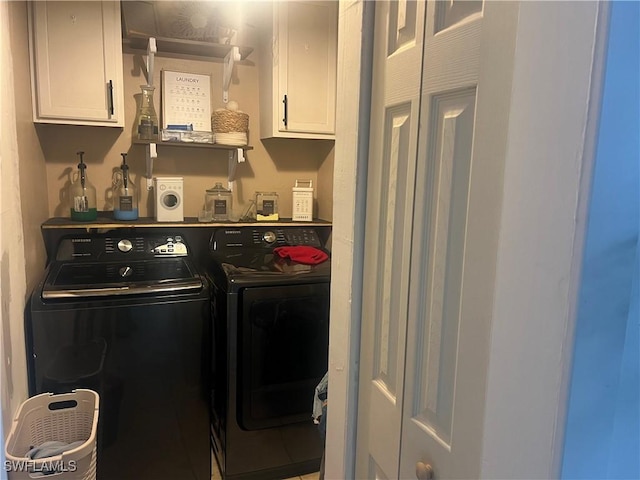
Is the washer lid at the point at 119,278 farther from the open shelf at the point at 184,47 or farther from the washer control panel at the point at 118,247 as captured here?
the open shelf at the point at 184,47

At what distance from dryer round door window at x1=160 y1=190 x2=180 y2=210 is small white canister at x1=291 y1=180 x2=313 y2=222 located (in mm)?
641

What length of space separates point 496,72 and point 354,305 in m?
0.59

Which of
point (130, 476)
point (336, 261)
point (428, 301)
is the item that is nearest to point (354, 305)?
point (336, 261)

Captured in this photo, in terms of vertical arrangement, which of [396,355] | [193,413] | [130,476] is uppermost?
[396,355]

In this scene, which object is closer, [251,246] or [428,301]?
[428,301]

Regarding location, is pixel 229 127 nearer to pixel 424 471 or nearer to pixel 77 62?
pixel 77 62

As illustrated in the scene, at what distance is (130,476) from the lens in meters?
2.03

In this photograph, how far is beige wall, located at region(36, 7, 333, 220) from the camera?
2.44 metres

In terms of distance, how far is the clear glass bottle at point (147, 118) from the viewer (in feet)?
7.80

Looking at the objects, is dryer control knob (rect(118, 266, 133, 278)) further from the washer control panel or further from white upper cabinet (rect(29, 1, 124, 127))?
white upper cabinet (rect(29, 1, 124, 127))

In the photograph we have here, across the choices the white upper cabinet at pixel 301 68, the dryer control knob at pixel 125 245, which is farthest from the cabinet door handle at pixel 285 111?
the dryer control knob at pixel 125 245

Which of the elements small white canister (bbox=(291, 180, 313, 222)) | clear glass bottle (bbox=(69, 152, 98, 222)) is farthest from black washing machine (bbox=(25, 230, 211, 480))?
small white canister (bbox=(291, 180, 313, 222))

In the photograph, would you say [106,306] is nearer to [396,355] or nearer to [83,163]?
[83,163]

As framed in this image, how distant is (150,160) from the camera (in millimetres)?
2498
